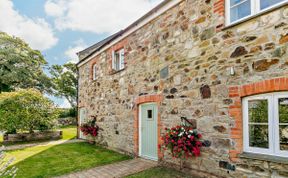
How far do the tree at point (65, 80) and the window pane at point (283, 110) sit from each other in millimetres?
25808

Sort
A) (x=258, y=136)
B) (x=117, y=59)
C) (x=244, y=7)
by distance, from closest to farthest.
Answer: (x=258, y=136), (x=244, y=7), (x=117, y=59)

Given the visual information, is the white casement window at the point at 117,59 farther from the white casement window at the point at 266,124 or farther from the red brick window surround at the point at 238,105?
the white casement window at the point at 266,124

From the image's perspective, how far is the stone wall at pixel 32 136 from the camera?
36.7 ft

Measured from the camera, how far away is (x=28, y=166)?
6.23 metres

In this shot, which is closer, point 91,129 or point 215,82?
point 215,82

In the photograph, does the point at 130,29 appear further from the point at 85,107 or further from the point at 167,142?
the point at 85,107

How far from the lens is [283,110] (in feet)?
11.5

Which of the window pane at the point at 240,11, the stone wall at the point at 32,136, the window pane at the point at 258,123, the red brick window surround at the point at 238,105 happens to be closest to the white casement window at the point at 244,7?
the window pane at the point at 240,11

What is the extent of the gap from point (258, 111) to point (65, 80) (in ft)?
85.6

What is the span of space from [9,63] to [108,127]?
18560 mm

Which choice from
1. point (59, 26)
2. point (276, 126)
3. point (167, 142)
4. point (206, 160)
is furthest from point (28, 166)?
point (59, 26)

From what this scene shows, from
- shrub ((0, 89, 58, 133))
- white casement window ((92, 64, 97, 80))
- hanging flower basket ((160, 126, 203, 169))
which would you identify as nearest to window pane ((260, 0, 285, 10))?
hanging flower basket ((160, 126, 203, 169))

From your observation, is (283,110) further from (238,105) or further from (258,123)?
(238,105)

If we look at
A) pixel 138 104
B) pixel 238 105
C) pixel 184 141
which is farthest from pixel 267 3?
pixel 138 104
